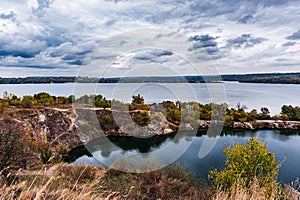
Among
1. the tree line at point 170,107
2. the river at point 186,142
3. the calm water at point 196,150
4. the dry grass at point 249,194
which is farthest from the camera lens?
the tree line at point 170,107

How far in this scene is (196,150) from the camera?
18.9 m

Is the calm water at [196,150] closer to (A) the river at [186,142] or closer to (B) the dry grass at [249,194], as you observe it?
(A) the river at [186,142]

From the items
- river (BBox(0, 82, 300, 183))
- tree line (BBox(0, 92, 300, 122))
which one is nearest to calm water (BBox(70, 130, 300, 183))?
river (BBox(0, 82, 300, 183))

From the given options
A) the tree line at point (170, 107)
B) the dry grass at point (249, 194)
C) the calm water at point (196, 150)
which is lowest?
the calm water at point (196, 150)

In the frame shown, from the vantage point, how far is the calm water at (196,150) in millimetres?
15234

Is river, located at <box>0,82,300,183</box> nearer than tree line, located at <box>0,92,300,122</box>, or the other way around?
river, located at <box>0,82,300,183</box>

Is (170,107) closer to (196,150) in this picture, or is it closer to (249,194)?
(196,150)

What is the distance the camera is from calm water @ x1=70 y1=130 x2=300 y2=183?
15234 millimetres

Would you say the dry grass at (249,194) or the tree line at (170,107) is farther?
the tree line at (170,107)

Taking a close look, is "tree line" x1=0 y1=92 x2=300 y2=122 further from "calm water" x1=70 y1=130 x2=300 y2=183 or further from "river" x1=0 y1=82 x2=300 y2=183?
"calm water" x1=70 y1=130 x2=300 y2=183

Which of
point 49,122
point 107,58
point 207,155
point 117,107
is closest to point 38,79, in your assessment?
point 49,122

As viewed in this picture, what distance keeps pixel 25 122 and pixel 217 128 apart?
736 inches

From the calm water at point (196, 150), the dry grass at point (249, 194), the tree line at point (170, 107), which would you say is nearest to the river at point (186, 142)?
the calm water at point (196, 150)

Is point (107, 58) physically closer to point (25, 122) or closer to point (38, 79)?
point (25, 122)
